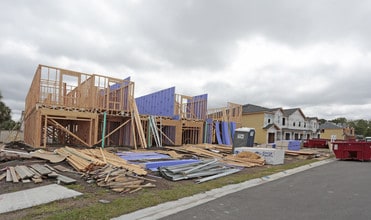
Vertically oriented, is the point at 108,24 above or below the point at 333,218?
above

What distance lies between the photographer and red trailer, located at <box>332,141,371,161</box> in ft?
49.7

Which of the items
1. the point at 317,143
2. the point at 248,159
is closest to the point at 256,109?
the point at 317,143

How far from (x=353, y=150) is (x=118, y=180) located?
49.2 ft

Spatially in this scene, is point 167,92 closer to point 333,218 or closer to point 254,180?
point 254,180

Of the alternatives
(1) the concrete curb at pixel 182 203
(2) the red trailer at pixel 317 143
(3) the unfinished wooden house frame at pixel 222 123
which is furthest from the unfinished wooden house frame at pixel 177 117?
(2) the red trailer at pixel 317 143

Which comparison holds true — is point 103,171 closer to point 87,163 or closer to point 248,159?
point 87,163

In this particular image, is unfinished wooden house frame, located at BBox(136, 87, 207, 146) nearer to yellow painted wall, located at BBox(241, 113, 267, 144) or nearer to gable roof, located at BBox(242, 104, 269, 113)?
yellow painted wall, located at BBox(241, 113, 267, 144)

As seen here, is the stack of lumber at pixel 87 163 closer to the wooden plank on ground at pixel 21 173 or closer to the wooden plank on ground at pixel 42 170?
the wooden plank on ground at pixel 42 170

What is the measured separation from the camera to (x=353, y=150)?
50.9 ft

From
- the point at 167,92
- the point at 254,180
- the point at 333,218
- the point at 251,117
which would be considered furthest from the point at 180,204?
the point at 251,117

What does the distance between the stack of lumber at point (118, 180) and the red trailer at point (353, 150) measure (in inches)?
549

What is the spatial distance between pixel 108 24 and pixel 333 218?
1234 centimetres

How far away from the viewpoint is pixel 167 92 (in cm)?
2116

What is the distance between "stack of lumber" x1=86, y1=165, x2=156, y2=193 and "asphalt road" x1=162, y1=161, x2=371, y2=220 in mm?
1812
